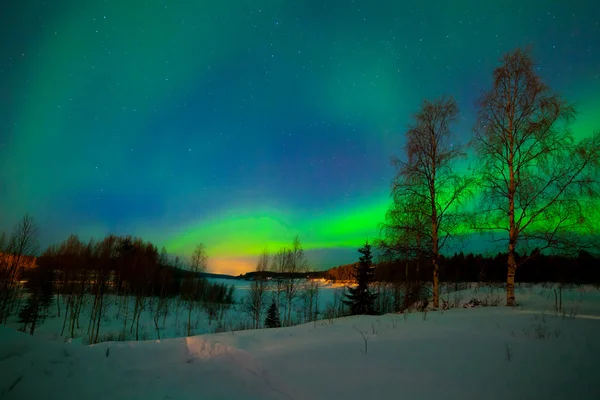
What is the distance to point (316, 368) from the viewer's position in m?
4.16

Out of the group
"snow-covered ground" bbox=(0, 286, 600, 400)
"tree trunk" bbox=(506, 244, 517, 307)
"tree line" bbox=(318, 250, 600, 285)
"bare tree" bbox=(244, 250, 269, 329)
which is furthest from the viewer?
"bare tree" bbox=(244, 250, 269, 329)

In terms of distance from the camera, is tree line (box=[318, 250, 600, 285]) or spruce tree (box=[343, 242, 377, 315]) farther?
spruce tree (box=[343, 242, 377, 315])

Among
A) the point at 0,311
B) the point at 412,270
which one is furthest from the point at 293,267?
the point at 0,311

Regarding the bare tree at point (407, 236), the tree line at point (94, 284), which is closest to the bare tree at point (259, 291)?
the tree line at point (94, 284)

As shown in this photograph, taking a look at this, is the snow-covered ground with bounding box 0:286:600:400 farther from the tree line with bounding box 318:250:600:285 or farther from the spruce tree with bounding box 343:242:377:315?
the spruce tree with bounding box 343:242:377:315

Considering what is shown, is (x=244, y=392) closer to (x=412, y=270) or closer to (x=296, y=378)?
(x=296, y=378)

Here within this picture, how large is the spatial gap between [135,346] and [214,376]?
6.51 ft

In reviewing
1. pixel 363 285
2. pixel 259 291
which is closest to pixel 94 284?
pixel 259 291

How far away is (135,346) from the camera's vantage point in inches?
191

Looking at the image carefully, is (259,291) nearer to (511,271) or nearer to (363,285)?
(363,285)

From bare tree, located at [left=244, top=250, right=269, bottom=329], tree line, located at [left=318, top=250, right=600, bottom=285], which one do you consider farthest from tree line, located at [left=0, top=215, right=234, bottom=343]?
tree line, located at [left=318, top=250, right=600, bottom=285]

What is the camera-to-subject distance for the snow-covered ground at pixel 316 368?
3.24m

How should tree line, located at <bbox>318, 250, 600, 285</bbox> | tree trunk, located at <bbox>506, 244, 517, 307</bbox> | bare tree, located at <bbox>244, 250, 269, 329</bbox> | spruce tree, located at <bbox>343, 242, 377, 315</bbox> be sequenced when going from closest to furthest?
tree trunk, located at <bbox>506, 244, 517, 307</bbox>
tree line, located at <bbox>318, 250, 600, 285</bbox>
spruce tree, located at <bbox>343, 242, 377, 315</bbox>
bare tree, located at <bbox>244, 250, 269, 329</bbox>

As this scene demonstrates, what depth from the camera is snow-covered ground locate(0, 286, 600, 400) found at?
3.24 m
